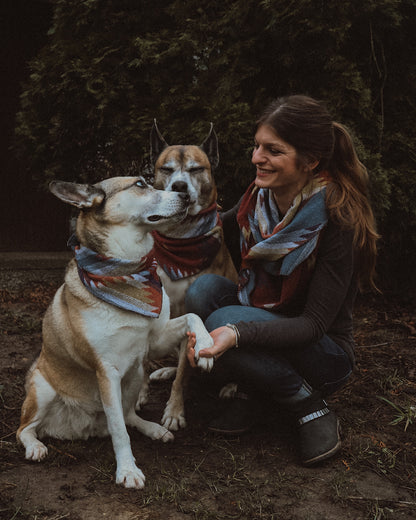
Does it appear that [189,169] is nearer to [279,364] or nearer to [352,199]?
[352,199]

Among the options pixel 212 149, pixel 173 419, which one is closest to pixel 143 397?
pixel 173 419

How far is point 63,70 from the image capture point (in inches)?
192

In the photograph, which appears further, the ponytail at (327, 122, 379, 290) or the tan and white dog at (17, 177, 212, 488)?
the ponytail at (327, 122, 379, 290)

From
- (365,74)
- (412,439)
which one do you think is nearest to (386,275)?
(365,74)

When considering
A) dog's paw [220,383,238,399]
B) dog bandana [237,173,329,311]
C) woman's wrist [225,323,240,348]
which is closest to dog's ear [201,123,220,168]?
dog bandana [237,173,329,311]

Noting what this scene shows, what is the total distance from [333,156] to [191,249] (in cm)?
110

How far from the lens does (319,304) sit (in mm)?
2449

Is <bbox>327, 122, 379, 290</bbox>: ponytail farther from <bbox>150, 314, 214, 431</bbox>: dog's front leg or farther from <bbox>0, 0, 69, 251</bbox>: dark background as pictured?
<bbox>0, 0, 69, 251</bbox>: dark background

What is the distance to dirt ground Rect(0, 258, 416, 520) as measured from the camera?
203cm

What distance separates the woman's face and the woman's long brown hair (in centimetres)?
3

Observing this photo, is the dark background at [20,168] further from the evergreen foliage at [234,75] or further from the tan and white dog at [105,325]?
the tan and white dog at [105,325]

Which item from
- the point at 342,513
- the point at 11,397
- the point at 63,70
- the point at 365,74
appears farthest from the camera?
the point at 63,70

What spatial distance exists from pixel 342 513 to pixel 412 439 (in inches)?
31.4

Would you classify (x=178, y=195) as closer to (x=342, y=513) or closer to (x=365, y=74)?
(x=342, y=513)
